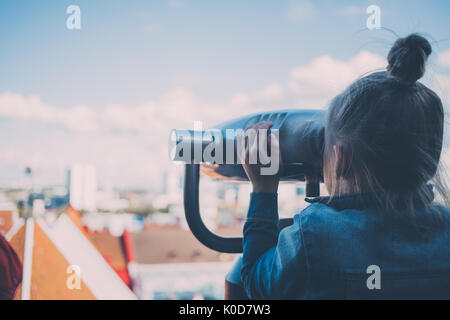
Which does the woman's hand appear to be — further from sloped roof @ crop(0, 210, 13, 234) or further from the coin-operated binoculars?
sloped roof @ crop(0, 210, 13, 234)

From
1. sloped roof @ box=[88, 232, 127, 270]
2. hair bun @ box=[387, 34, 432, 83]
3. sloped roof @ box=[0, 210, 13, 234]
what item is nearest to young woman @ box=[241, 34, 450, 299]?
hair bun @ box=[387, 34, 432, 83]

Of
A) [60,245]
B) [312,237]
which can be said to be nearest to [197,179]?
[312,237]

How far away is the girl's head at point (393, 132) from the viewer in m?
0.49

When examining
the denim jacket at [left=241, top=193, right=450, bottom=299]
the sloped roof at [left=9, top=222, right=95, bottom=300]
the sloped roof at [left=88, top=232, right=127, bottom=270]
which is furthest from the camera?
the sloped roof at [left=88, top=232, right=127, bottom=270]

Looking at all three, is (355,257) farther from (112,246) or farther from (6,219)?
(112,246)

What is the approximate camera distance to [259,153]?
536mm

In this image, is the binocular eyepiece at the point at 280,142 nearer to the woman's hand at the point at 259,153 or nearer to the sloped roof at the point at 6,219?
the woman's hand at the point at 259,153

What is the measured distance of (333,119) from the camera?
0.52m

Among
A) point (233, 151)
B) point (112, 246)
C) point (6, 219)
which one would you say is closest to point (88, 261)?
point (6, 219)

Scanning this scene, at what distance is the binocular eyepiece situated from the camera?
55 centimetres

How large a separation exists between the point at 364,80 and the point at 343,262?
240mm

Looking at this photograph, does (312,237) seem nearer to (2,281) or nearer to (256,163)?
(256,163)
